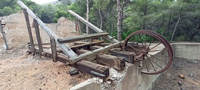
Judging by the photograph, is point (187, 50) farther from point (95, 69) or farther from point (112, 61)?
point (95, 69)

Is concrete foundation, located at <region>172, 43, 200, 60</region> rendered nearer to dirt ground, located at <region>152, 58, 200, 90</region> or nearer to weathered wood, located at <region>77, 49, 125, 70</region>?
dirt ground, located at <region>152, 58, 200, 90</region>

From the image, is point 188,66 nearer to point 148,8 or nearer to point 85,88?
point 148,8

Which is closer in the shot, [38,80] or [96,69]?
[96,69]

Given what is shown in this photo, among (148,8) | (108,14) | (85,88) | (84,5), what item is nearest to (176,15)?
(148,8)

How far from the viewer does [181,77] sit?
420 centimetres

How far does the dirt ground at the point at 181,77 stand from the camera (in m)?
3.79

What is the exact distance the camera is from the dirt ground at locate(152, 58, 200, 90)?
379 centimetres

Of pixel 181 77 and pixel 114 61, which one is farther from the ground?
pixel 114 61

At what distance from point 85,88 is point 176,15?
28.8 feet

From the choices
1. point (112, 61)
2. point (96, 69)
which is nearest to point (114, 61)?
point (112, 61)

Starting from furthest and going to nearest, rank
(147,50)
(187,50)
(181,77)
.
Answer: (187,50)
(181,77)
(147,50)

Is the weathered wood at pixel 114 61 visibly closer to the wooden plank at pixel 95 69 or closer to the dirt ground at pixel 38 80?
the wooden plank at pixel 95 69

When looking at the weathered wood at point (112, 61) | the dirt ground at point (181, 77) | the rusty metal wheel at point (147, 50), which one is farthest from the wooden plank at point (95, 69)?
the dirt ground at point (181, 77)

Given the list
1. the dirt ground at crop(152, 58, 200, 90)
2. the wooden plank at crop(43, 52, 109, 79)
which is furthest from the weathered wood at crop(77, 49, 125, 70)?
the dirt ground at crop(152, 58, 200, 90)
